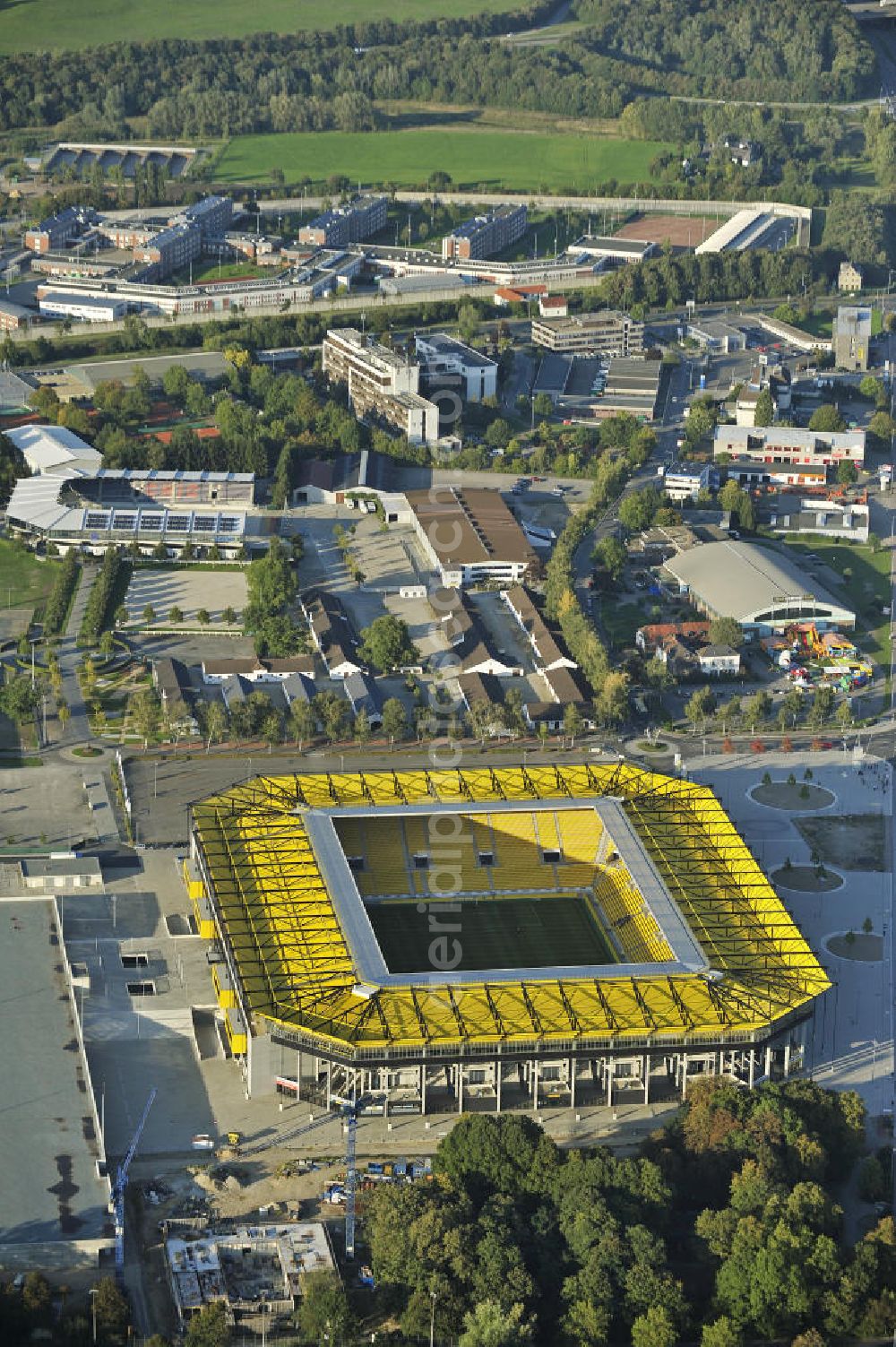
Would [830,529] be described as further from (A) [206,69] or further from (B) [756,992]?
(A) [206,69]

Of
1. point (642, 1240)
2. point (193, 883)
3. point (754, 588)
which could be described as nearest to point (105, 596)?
point (193, 883)

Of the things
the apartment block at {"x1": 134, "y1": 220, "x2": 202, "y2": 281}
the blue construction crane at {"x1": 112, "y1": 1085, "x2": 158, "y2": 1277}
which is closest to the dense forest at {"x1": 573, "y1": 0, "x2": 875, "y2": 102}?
the apartment block at {"x1": 134, "y1": 220, "x2": 202, "y2": 281}

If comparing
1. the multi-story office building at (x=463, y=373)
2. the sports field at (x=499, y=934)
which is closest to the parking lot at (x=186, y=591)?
the multi-story office building at (x=463, y=373)

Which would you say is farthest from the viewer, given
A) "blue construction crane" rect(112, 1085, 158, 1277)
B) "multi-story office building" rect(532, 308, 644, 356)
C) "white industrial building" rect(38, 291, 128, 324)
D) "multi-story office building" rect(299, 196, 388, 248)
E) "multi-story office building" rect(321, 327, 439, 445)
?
"multi-story office building" rect(299, 196, 388, 248)

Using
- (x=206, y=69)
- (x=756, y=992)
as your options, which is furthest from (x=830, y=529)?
(x=206, y=69)

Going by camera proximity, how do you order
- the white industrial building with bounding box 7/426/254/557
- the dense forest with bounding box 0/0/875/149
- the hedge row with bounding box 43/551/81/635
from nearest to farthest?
the hedge row with bounding box 43/551/81/635 → the white industrial building with bounding box 7/426/254/557 → the dense forest with bounding box 0/0/875/149

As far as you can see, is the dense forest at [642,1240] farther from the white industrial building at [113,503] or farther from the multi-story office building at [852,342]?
the multi-story office building at [852,342]

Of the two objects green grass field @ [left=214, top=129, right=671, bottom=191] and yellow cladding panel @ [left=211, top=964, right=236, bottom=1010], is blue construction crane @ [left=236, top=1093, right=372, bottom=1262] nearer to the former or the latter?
yellow cladding panel @ [left=211, top=964, right=236, bottom=1010]
